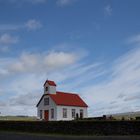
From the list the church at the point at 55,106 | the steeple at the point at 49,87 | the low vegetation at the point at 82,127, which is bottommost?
the low vegetation at the point at 82,127

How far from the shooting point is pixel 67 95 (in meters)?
71.4

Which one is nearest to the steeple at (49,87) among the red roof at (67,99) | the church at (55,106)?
the church at (55,106)

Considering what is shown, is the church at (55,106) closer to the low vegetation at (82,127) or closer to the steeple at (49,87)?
the steeple at (49,87)

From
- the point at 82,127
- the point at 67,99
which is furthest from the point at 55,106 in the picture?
the point at 82,127

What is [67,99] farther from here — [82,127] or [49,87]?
[82,127]

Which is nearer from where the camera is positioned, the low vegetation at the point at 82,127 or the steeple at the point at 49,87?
the low vegetation at the point at 82,127

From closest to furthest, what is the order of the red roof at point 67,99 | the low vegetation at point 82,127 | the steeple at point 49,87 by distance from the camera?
the low vegetation at point 82,127 < the red roof at point 67,99 < the steeple at point 49,87

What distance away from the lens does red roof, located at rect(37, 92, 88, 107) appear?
217ft

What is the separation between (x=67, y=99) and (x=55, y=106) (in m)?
4.96

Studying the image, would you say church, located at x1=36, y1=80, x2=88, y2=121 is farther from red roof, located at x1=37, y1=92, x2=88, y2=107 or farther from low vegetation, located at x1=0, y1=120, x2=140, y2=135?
low vegetation, located at x1=0, y1=120, x2=140, y2=135

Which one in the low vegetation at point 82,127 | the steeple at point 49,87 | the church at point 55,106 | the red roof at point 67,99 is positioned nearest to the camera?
the low vegetation at point 82,127

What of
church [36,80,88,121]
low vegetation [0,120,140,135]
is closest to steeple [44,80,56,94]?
church [36,80,88,121]

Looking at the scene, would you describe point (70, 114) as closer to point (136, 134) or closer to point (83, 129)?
point (83, 129)

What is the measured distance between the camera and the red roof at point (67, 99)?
6603cm
